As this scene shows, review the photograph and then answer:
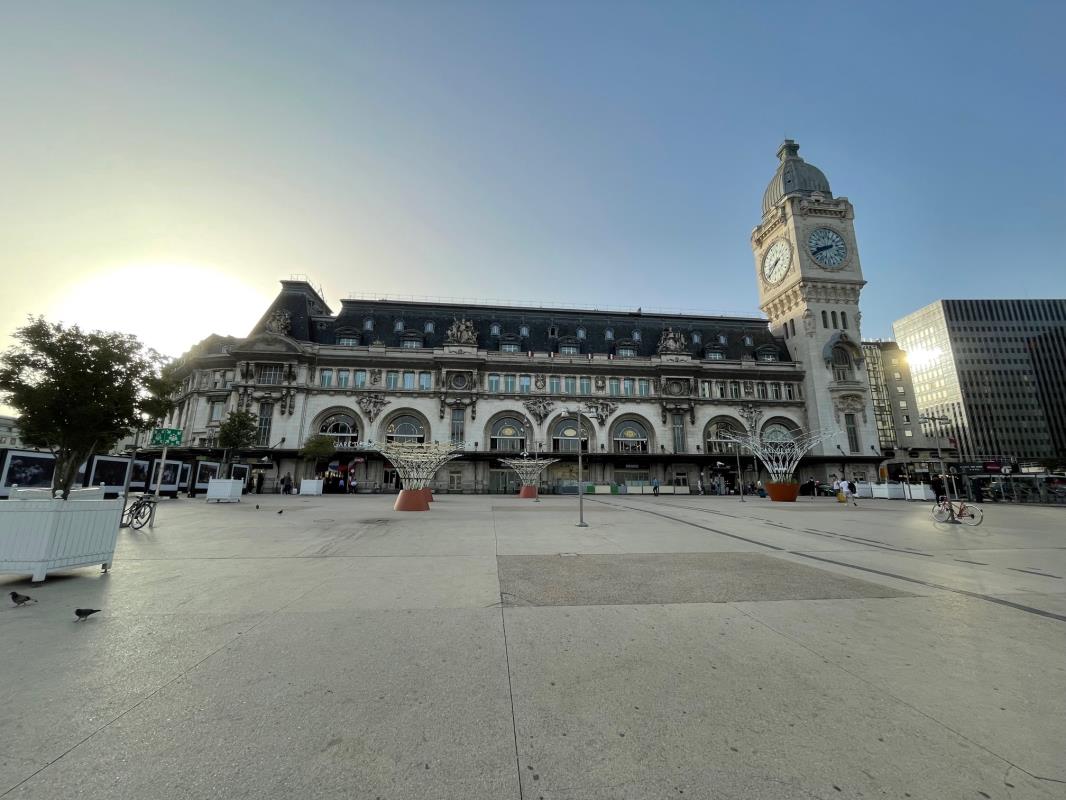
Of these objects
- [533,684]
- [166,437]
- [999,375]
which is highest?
[999,375]

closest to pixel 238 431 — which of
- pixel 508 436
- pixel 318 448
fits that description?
pixel 318 448

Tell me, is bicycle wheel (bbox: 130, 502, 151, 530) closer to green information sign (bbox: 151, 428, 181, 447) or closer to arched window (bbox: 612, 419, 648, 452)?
green information sign (bbox: 151, 428, 181, 447)

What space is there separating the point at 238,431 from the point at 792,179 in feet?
240

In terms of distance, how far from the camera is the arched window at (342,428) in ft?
151

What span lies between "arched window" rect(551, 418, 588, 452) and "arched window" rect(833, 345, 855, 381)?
104 feet

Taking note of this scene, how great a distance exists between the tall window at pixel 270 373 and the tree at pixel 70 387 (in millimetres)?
27527

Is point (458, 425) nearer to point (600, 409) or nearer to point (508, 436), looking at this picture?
point (508, 436)

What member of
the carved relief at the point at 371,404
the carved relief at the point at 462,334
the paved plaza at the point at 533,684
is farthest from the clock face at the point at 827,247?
the paved plaza at the point at 533,684

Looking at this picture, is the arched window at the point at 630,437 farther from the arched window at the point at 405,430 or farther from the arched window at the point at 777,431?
the arched window at the point at 405,430

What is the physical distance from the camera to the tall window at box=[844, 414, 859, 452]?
50500 millimetres

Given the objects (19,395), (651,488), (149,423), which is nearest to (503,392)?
(651,488)

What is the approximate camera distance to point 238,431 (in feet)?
130

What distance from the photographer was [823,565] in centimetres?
808

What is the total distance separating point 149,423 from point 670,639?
25.9 m
